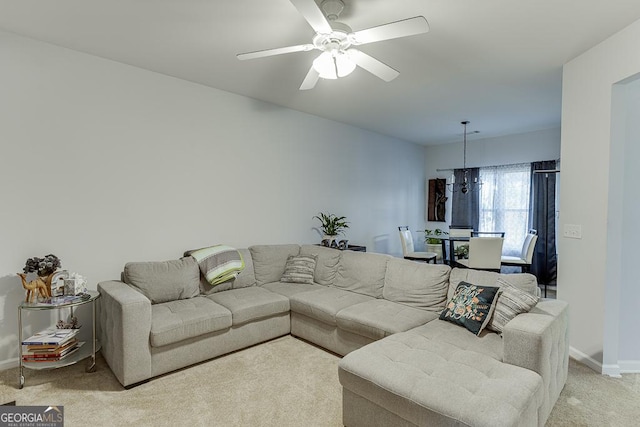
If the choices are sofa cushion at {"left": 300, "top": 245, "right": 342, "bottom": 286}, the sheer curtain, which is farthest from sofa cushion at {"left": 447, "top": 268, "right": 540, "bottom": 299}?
the sheer curtain

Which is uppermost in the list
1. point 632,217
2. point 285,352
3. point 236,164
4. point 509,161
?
point 509,161

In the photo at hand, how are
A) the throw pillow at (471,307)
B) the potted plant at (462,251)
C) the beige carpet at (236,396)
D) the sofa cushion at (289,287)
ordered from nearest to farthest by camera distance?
the beige carpet at (236,396)
the throw pillow at (471,307)
the sofa cushion at (289,287)
the potted plant at (462,251)

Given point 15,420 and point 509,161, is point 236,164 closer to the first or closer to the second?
point 15,420

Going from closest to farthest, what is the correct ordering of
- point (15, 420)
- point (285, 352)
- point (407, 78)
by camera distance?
point (15, 420)
point (285, 352)
point (407, 78)

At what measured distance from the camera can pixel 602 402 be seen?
2.24m

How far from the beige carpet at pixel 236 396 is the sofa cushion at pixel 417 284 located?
2.83 ft

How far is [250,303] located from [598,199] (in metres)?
3.14

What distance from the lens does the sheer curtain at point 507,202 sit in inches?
234

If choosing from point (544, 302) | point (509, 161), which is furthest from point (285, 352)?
point (509, 161)

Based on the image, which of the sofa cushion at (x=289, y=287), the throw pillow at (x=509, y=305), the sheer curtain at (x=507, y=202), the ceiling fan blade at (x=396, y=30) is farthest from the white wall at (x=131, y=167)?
the sheer curtain at (x=507, y=202)

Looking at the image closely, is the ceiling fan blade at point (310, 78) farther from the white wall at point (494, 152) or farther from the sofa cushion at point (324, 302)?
the white wall at point (494, 152)

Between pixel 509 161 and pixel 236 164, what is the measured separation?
4964 mm

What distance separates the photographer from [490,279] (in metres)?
2.61

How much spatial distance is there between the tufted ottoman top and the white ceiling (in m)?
2.22
